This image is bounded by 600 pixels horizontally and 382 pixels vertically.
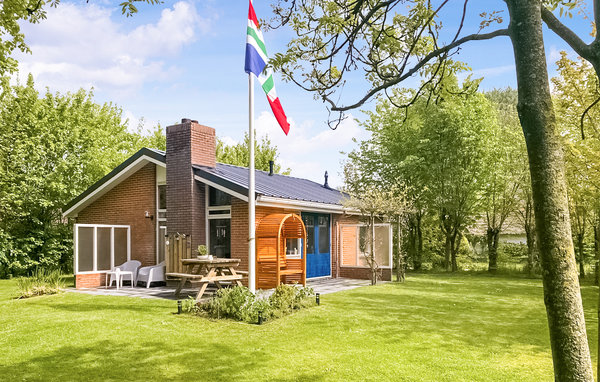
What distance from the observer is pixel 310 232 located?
17250 mm

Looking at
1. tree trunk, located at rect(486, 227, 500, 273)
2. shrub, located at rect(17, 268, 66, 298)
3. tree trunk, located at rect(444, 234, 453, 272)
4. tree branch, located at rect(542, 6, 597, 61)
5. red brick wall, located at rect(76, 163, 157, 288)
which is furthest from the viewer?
tree trunk, located at rect(444, 234, 453, 272)

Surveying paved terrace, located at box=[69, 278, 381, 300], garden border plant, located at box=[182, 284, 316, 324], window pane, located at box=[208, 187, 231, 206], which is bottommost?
paved terrace, located at box=[69, 278, 381, 300]

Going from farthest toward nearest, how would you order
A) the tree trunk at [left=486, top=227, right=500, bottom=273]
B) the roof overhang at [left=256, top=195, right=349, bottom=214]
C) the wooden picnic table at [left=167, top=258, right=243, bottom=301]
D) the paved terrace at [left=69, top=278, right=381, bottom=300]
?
the tree trunk at [left=486, top=227, right=500, bottom=273], the roof overhang at [left=256, top=195, right=349, bottom=214], the paved terrace at [left=69, top=278, right=381, bottom=300], the wooden picnic table at [left=167, top=258, right=243, bottom=301]

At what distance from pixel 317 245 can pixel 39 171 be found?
12.8m

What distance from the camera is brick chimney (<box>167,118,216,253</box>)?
14547 mm

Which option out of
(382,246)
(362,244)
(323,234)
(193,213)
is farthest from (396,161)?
(193,213)

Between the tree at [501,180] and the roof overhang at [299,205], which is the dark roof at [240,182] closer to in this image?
the roof overhang at [299,205]

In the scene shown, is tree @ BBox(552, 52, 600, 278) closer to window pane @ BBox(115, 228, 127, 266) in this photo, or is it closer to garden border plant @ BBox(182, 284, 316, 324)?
garden border plant @ BBox(182, 284, 316, 324)

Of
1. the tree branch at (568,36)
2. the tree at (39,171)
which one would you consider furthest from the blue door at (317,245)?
the tree branch at (568,36)

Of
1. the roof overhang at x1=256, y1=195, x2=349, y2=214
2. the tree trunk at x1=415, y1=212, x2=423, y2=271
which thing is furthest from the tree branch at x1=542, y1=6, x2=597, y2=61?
the tree trunk at x1=415, y1=212, x2=423, y2=271

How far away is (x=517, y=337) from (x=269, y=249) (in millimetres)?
8099

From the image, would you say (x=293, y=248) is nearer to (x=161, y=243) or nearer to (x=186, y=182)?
(x=186, y=182)

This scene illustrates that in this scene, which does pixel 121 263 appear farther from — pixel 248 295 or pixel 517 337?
pixel 517 337

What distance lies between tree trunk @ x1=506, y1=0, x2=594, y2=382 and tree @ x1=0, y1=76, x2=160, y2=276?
20.5 m
